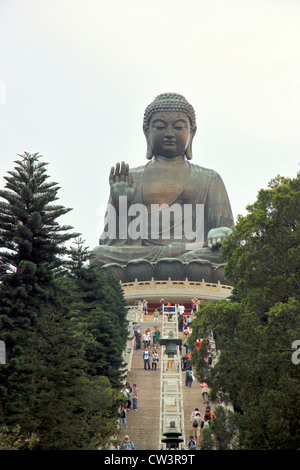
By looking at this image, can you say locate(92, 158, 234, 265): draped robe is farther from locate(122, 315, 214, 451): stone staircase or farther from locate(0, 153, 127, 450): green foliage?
locate(0, 153, 127, 450): green foliage

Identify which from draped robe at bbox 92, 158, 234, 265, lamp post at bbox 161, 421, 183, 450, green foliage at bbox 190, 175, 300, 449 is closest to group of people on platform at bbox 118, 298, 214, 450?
lamp post at bbox 161, 421, 183, 450

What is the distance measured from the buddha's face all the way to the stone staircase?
17.9 metres

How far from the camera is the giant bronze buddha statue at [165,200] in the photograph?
35906 mm

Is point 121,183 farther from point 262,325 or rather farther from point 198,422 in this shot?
point 262,325

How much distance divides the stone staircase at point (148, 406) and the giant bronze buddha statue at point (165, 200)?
560 inches

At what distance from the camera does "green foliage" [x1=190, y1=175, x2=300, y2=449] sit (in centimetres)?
1332

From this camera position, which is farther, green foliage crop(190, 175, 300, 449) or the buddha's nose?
the buddha's nose

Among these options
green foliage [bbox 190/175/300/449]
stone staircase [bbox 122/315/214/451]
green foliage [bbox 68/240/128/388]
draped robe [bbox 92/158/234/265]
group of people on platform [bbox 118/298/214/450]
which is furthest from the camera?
draped robe [bbox 92/158/234/265]

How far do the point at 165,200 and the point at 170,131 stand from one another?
3.20 meters

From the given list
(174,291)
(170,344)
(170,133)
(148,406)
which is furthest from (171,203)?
(148,406)

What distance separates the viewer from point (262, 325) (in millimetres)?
14242

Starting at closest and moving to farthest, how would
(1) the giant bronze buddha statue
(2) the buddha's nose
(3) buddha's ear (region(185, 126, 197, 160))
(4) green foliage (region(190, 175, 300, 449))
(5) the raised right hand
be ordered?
1. (4) green foliage (region(190, 175, 300, 449))
2. (5) the raised right hand
3. (1) the giant bronze buddha statue
4. (2) the buddha's nose
5. (3) buddha's ear (region(185, 126, 197, 160))

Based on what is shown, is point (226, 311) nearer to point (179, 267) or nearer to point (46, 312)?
point (46, 312)

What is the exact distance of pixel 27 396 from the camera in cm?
1388
